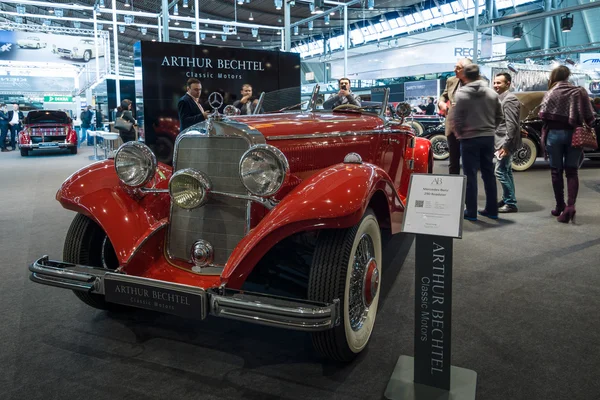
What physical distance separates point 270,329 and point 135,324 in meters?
0.77

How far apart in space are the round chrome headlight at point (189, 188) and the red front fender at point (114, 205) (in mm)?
254

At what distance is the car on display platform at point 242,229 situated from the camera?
6.66 ft

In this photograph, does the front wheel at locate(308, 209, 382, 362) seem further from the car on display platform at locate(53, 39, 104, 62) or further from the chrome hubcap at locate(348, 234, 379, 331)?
the car on display platform at locate(53, 39, 104, 62)

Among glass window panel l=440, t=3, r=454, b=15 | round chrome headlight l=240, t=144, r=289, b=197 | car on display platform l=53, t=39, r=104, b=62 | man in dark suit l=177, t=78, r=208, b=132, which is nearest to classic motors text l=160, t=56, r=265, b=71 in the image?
man in dark suit l=177, t=78, r=208, b=132

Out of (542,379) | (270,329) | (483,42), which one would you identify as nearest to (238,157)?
(270,329)

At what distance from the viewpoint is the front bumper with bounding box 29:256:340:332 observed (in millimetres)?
1847

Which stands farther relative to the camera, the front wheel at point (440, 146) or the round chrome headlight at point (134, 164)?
the front wheel at point (440, 146)

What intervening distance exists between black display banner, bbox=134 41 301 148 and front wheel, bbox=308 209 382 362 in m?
4.84

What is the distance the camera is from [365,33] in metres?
25.4

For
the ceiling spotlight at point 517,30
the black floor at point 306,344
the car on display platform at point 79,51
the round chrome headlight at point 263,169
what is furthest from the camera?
the car on display platform at point 79,51

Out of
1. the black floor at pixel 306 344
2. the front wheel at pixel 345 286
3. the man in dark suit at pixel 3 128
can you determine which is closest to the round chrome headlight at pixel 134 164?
the black floor at pixel 306 344

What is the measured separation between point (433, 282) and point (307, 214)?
583mm

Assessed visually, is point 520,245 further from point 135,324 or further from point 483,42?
point 483,42

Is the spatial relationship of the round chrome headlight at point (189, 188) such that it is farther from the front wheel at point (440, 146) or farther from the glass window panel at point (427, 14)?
the glass window panel at point (427, 14)
